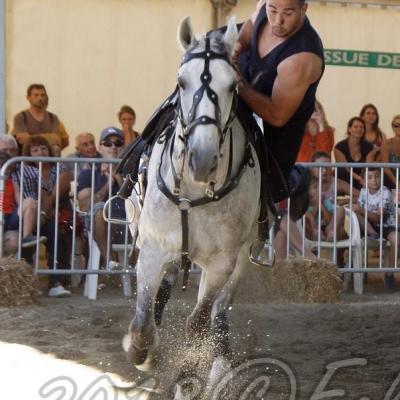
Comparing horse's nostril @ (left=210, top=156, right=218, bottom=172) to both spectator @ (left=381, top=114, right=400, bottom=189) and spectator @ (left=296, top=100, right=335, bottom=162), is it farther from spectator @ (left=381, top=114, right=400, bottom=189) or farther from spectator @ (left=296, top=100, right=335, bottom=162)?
spectator @ (left=381, top=114, right=400, bottom=189)

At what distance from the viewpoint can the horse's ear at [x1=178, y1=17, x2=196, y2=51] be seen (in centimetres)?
551

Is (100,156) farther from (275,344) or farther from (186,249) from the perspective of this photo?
(186,249)

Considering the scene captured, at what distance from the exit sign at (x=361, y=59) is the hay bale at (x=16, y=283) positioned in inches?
187

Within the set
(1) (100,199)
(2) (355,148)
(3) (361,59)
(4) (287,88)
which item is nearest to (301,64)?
(4) (287,88)

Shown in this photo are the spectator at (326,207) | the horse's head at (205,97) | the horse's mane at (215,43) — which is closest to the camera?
the horse's head at (205,97)

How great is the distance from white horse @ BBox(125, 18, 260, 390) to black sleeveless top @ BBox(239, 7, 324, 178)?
1.35 ft

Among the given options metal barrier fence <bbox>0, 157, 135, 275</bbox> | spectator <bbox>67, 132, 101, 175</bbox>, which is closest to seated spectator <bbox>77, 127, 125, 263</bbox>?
metal barrier fence <bbox>0, 157, 135, 275</bbox>

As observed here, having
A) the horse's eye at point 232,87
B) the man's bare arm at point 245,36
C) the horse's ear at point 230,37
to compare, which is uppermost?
the man's bare arm at point 245,36

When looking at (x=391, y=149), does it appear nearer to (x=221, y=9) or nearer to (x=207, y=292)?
(x=221, y=9)

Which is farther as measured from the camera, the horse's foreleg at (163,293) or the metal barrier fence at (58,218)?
the metal barrier fence at (58,218)

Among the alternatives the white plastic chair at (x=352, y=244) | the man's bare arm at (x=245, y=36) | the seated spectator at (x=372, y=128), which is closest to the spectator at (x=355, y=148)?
the seated spectator at (x=372, y=128)

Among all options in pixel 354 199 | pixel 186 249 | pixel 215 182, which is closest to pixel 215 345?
pixel 186 249

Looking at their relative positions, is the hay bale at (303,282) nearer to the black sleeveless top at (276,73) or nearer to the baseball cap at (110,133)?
the baseball cap at (110,133)

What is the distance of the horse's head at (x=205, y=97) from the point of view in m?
5.02
